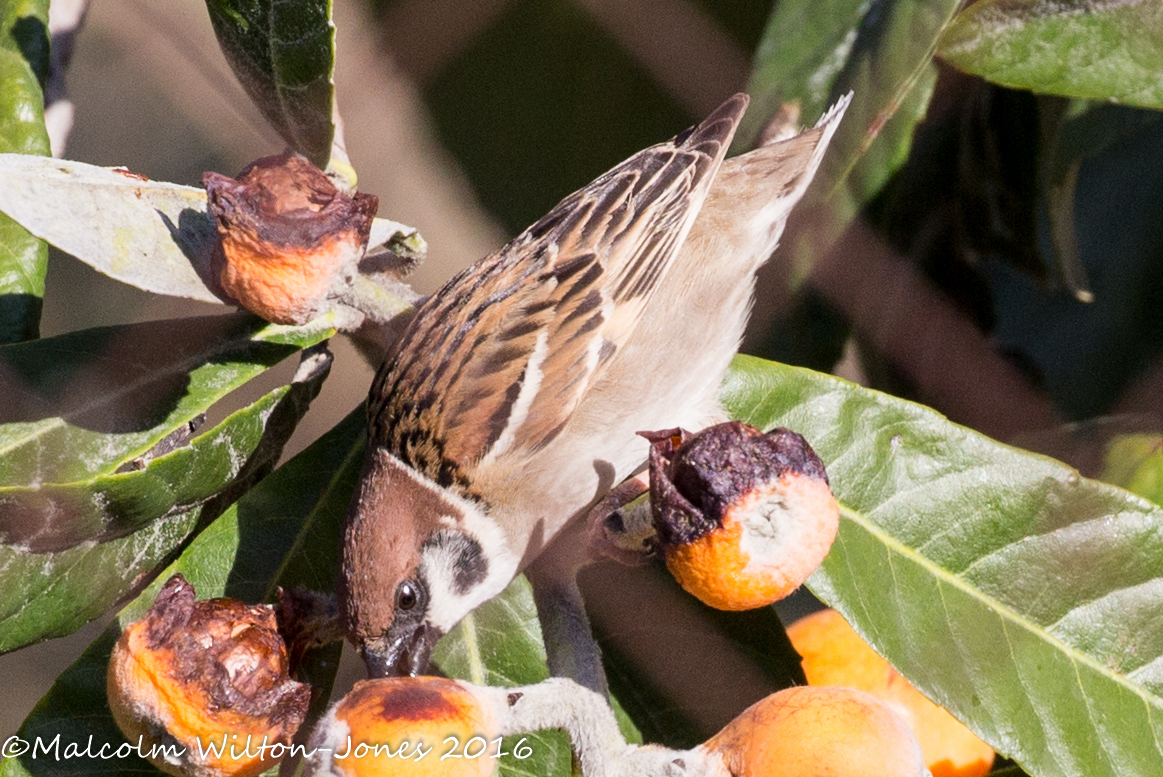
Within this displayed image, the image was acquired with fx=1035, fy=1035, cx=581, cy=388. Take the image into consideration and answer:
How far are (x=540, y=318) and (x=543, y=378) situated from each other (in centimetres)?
13

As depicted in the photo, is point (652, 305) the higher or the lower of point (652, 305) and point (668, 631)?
the higher

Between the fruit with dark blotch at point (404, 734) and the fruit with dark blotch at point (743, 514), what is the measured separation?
269 millimetres

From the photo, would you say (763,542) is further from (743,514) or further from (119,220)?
(119,220)

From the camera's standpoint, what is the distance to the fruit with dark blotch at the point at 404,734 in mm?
972

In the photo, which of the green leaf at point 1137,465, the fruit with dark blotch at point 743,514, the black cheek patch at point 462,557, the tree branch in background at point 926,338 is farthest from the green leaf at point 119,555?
the green leaf at point 1137,465

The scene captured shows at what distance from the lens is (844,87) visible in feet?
6.48

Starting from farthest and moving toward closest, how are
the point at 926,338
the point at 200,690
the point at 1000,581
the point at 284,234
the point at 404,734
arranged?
the point at 926,338, the point at 1000,581, the point at 284,234, the point at 200,690, the point at 404,734

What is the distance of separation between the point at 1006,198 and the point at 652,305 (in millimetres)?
852

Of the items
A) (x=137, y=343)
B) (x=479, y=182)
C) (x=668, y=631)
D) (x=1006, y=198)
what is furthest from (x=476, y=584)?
(x=479, y=182)

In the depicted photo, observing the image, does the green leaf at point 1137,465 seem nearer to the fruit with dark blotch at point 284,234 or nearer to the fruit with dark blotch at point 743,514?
the fruit with dark blotch at point 743,514

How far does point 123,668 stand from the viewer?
1.14 metres

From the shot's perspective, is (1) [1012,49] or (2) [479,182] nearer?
(1) [1012,49]

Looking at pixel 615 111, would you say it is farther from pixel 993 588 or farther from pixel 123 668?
pixel 123 668

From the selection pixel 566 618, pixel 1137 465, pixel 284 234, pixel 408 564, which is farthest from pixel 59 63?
pixel 1137 465
